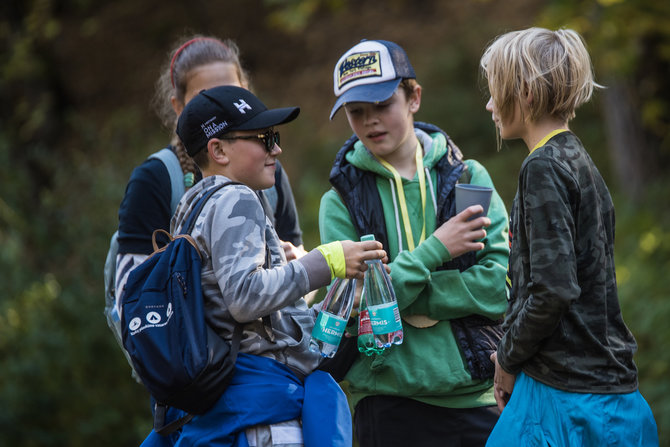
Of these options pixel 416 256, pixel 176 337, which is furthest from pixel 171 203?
pixel 416 256

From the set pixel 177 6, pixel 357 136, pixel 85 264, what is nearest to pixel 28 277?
pixel 85 264

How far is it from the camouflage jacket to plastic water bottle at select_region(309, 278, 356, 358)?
6cm

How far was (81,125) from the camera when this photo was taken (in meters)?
8.98

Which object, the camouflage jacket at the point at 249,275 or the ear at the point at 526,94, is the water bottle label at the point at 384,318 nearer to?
the camouflage jacket at the point at 249,275

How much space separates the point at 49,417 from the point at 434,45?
29.7ft

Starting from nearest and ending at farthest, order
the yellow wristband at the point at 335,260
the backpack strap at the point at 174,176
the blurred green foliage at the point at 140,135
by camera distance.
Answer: the yellow wristband at the point at 335,260
the backpack strap at the point at 174,176
the blurred green foliage at the point at 140,135

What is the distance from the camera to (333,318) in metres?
2.63

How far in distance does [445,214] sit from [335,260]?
29.2 inches

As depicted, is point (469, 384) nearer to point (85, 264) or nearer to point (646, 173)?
point (85, 264)

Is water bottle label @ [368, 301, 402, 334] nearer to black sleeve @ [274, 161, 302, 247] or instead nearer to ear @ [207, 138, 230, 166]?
ear @ [207, 138, 230, 166]

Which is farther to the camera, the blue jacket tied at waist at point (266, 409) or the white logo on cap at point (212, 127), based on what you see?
the white logo on cap at point (212, 127)

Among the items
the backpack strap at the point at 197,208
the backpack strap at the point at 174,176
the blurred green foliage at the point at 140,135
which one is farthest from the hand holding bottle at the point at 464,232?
the backpack strap at the point at 174,176

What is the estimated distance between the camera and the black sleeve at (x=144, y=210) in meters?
3.29

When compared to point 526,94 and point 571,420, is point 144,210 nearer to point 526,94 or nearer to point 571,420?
point 526,94
